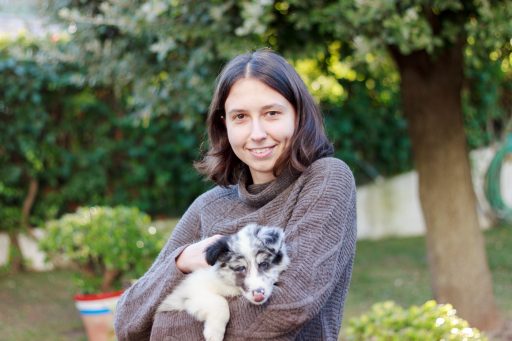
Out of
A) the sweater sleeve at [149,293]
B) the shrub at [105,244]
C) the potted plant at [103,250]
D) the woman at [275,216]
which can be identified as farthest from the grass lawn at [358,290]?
the woman at [275,216]

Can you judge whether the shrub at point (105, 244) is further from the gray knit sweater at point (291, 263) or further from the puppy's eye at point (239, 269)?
the puppy's eye at point (239, 269)

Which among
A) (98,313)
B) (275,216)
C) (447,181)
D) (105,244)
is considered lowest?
(98,313)

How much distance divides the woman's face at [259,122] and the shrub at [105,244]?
3.98m

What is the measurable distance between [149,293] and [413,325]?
1652 millimetres

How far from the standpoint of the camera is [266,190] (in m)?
2.41

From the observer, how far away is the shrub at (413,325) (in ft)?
11.2

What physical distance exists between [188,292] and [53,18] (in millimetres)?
4371

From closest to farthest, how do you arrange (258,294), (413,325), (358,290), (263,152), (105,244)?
(258,294)
(263,152)
(413,325)
(105,244)
(358,290)

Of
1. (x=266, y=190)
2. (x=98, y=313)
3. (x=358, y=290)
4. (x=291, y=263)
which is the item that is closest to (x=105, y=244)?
(x=98, y=313)

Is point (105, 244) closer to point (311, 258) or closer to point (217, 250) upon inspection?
point (217, 250)

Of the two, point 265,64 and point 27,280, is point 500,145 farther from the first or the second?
point 265,64

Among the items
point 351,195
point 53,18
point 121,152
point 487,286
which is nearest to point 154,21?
point 53,18

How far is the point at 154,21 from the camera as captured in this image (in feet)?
16.0

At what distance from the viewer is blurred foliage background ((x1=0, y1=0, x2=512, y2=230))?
4605mm
